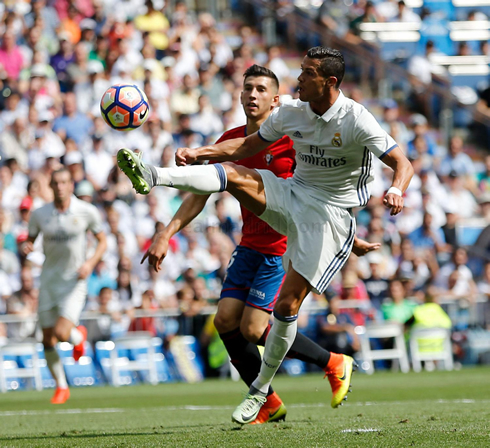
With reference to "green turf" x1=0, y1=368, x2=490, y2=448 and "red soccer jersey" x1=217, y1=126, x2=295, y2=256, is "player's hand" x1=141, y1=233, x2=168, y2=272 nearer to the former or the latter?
"red soccer jersey" x1=217, y1=126, x2=295, y2=256

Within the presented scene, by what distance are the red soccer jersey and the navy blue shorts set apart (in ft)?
0.23

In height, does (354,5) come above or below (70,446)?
above

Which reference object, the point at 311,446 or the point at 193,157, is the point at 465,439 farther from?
the point at 193,157

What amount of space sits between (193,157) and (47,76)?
36.7ft

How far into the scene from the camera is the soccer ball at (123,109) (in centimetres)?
783

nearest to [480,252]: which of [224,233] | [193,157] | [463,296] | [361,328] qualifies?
[463,296]

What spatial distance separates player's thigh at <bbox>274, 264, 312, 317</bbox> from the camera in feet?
22.8

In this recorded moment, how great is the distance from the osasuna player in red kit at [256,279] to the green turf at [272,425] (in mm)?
552

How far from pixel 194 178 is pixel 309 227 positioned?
3.40 ft

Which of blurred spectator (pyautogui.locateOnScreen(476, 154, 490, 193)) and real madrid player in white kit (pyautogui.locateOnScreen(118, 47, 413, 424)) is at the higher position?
real madrid player in white kit (pyautogui.locateOnScreen(118, 47, 413, 424))

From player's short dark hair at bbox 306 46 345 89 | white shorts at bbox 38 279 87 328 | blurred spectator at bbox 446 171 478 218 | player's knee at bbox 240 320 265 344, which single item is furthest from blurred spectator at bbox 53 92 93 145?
player's short dark hair at bbox 306 46 345 89

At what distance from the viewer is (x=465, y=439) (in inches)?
233

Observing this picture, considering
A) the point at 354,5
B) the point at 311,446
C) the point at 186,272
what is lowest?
the point at 186,272

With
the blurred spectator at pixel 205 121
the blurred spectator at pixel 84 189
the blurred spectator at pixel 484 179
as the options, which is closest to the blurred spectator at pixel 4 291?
the blurred spectator at pixel 84 189
